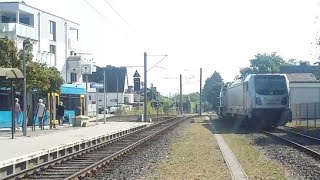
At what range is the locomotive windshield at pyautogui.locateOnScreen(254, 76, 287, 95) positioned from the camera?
1267 inches

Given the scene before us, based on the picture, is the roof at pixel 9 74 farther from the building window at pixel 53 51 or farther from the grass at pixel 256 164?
the building window at pixel 53 51

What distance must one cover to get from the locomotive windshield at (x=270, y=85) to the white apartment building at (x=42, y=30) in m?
20.7

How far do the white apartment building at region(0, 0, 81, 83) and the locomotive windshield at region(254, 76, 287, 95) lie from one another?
20701mm

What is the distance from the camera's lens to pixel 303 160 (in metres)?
16.1

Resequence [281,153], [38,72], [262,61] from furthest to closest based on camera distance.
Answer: [262,61] < [38,72] < [281,153]

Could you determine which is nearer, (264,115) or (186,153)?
(186,153)

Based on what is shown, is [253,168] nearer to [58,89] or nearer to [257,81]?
[257,81]

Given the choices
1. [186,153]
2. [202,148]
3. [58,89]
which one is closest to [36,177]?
[186,153]

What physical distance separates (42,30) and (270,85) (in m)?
34.6

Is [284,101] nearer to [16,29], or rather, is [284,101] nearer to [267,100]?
[267,100]

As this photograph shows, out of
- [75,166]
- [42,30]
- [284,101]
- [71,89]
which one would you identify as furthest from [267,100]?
[42,30]

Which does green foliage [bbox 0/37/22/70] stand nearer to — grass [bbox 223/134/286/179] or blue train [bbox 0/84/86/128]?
blue train [bbox 0/84/86/128]

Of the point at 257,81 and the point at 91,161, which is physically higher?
the point at 257,81

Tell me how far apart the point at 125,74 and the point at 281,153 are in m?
97.3
